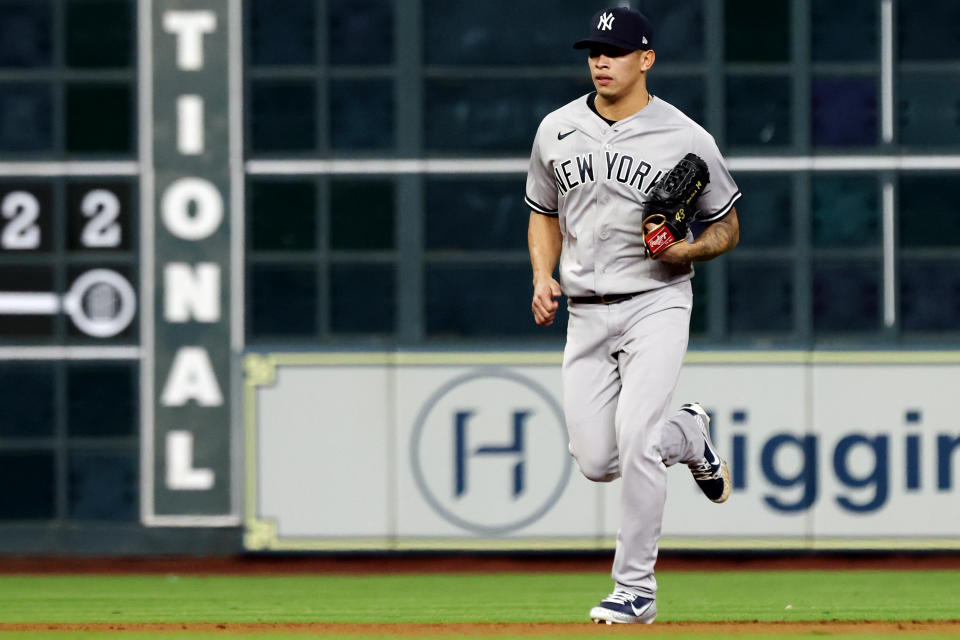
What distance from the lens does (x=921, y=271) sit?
32.4 ft

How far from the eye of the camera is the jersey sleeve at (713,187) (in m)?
6.27

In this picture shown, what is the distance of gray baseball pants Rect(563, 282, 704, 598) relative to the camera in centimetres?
612

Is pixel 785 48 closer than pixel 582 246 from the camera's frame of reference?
No

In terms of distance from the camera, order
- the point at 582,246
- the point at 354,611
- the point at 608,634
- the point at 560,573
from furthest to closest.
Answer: the point at 560,573 → the point at 354,611 → the point at 582,246 → the point at 608,634

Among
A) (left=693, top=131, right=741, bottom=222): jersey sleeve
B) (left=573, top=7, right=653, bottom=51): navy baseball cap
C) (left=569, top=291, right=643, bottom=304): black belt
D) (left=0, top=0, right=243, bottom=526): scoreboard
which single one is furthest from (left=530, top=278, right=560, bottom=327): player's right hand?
(left=0, top=0, right=243, bottom=526): scoreboard

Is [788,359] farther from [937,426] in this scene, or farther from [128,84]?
[128,84]

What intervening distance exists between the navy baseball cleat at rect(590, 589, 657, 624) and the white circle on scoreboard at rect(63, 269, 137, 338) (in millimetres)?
4652

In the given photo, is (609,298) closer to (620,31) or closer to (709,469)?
(709,469)

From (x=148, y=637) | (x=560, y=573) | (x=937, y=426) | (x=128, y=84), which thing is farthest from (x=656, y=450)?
(x=128, y=84)

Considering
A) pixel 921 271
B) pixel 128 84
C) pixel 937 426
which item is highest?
pixel 128 84

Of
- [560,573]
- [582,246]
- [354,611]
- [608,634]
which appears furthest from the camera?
[560,573]

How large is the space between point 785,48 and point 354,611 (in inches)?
170

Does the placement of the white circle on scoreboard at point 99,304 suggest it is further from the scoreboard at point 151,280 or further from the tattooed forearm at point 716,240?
the tattooed forearm at point 716,240

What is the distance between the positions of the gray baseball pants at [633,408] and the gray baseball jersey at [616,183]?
10cm
